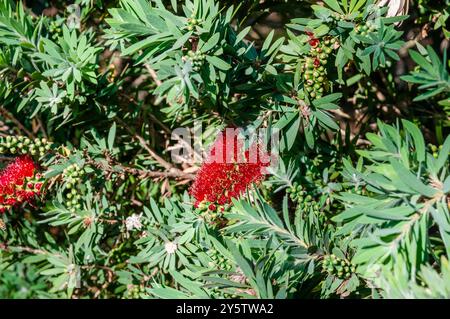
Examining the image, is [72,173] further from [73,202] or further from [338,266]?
[338,266]

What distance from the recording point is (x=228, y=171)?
1479 millimetres

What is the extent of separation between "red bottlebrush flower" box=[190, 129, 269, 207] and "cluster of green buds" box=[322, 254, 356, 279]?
11.8 inches

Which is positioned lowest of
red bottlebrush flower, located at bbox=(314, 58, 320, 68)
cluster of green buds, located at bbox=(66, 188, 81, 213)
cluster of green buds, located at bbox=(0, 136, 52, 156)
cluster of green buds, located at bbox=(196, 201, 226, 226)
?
cluster of green buds, located at bbox=(196, 201, 226, 226)

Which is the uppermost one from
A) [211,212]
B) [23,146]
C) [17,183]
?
[23,146]

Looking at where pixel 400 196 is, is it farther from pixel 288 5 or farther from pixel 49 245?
pixel 49 245

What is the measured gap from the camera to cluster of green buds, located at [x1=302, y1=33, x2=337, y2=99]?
1.35m

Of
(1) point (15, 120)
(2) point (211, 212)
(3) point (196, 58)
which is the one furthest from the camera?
(1) point (15, 120)

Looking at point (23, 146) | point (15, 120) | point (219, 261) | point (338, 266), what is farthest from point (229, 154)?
point (15, 120)

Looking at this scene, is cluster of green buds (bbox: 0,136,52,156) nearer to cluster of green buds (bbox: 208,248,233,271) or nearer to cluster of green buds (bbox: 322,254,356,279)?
cluster of green buds (bbox: 208,248,233,271)

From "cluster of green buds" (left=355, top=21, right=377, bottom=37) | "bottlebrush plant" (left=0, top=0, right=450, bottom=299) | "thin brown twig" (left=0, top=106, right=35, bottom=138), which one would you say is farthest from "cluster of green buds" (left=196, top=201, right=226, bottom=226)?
"thin brown twig" (left=0, top=106, right=35, bottom=138)

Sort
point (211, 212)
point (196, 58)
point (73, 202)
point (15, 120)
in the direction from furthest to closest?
point (15, 120) < point (73, 202) < point (211, 212) < point (196, 58)

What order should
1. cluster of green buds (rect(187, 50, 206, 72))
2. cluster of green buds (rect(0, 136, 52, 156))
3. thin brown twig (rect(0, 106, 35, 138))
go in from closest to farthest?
cluster of green buds (rect(187, 50, 206, 72)) < cluster of green buds (rect(0, 136, 52, 156)) < thin brown twig (rect(0, 106, 35, 138))

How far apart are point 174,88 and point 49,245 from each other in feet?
2.95

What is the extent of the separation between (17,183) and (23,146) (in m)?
0.11
